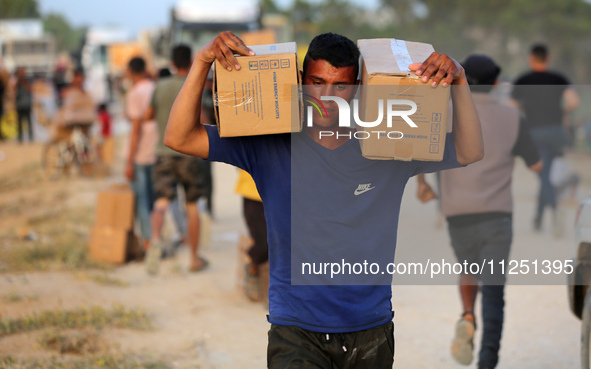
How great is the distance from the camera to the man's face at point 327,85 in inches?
104

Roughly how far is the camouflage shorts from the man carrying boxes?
4310mm

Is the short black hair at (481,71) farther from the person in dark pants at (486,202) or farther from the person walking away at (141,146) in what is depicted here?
the person walking away at (141,146)

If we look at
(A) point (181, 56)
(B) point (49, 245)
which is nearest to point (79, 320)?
(A) point (181, 56)

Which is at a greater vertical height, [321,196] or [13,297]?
[321,196]

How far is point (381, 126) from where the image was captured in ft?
8.41

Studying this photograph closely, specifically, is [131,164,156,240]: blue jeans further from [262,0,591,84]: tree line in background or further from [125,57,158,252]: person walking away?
[262,0,591,84]: tree line in background

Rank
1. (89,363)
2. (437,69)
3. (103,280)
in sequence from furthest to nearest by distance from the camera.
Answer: (103,280) < (89,363) < (437,69)

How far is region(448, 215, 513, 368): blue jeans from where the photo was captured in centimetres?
421

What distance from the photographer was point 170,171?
702 centimetres

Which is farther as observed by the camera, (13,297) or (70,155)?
(70,155)

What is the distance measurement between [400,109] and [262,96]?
487 millimetres

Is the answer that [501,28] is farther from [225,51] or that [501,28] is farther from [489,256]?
[225,51]

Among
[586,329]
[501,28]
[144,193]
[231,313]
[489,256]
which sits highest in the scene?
[501,28]

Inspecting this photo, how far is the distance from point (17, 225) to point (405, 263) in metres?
7.89
